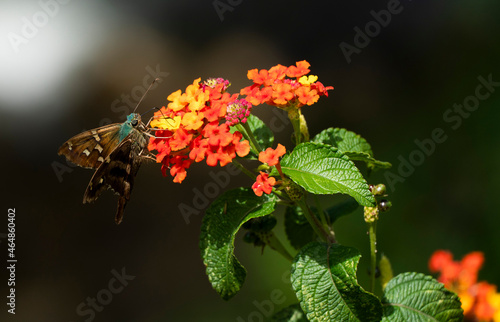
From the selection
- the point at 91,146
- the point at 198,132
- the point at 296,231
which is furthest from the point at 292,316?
the point at 91,146

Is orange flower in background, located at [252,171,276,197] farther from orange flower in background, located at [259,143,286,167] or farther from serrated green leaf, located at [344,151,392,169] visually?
serrated green leaf, located at [344,151,392,169]

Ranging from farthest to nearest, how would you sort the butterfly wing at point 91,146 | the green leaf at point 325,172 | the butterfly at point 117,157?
the butterfly wing at point 91,146
the butterfly at point 117,157
the green leaf at point 325,172

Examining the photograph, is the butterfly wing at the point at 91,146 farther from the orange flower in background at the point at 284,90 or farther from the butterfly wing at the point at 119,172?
the orange flower in background at the point at 284,90

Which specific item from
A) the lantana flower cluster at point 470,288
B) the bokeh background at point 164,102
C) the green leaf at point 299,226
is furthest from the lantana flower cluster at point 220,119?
the bokeh background at point 164,102

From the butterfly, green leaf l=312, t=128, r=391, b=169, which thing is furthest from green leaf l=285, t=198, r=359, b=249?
the butterfly

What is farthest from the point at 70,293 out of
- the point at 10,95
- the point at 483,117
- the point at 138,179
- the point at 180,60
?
the point at 483,117

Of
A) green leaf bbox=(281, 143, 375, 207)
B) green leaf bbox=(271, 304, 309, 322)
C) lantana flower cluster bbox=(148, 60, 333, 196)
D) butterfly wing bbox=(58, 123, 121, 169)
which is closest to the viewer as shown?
green leaf bbox=(281, 143, 375, 207)

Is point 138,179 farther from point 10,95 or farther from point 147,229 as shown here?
point 10,95
